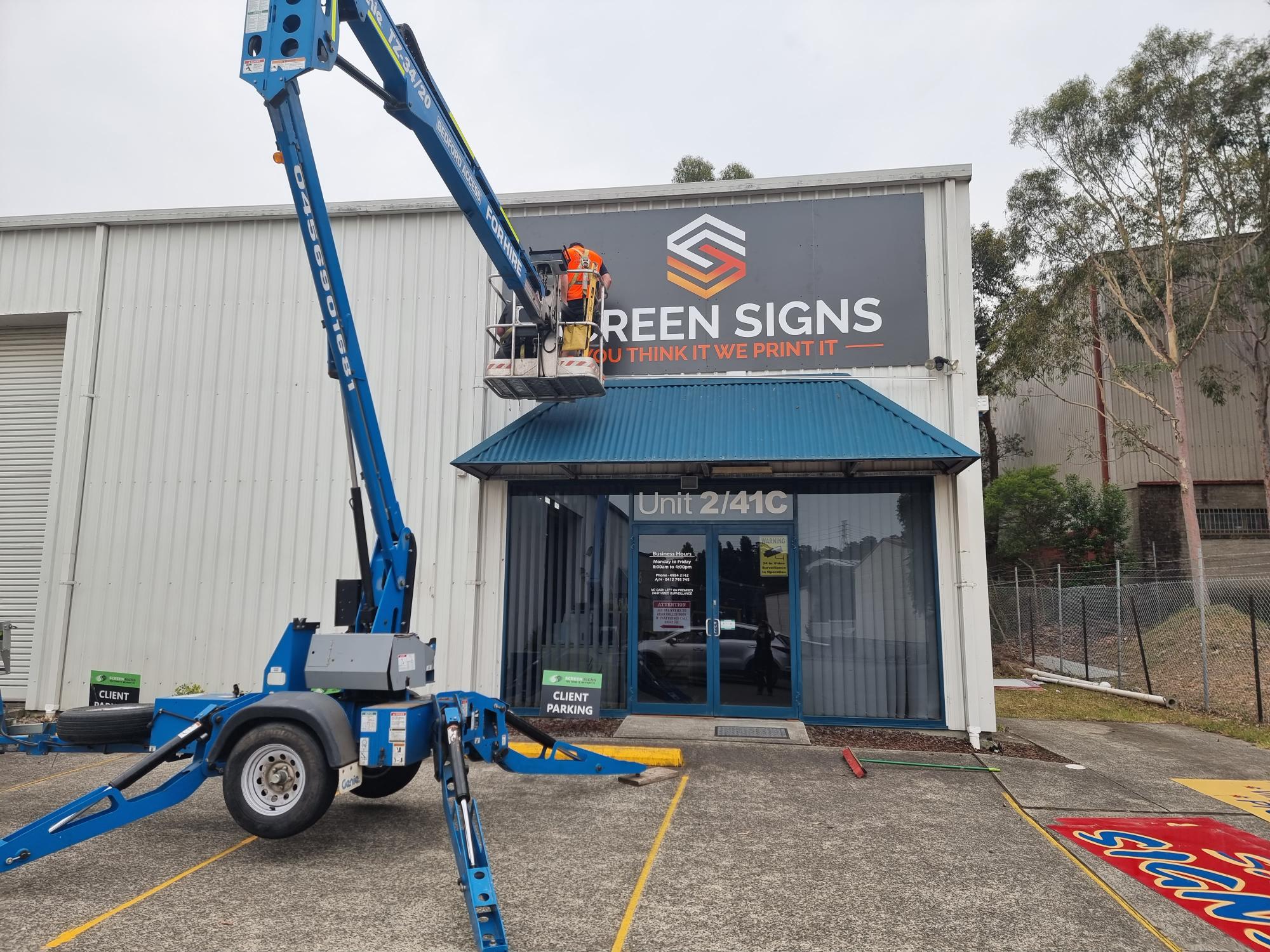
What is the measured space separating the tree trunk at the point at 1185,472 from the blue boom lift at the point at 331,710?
68.1ft

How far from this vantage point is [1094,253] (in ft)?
84.7

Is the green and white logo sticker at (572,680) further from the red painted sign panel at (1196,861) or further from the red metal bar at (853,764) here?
the red painted sign panel at (1196,861)

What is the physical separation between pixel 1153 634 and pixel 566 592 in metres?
14.6

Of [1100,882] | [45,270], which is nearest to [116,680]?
[45,270]

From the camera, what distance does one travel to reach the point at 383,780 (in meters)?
6.74

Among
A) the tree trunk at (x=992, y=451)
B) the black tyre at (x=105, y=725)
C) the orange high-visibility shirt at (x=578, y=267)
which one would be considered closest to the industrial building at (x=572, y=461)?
the orange high-visibility shirt at (x=578, y=267)

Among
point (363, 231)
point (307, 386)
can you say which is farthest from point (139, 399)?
point (363, 231)

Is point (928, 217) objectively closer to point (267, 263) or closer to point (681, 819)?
point (681, 819)

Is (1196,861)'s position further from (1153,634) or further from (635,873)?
(1153,634)

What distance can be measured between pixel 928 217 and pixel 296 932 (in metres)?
10.5

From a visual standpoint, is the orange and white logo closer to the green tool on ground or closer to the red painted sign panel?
the green tool on ground

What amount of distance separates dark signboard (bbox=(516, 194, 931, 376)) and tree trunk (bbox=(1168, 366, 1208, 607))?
608 inches

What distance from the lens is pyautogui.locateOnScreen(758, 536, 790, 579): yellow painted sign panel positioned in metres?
10.6

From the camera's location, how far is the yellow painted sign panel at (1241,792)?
702 centimetres
